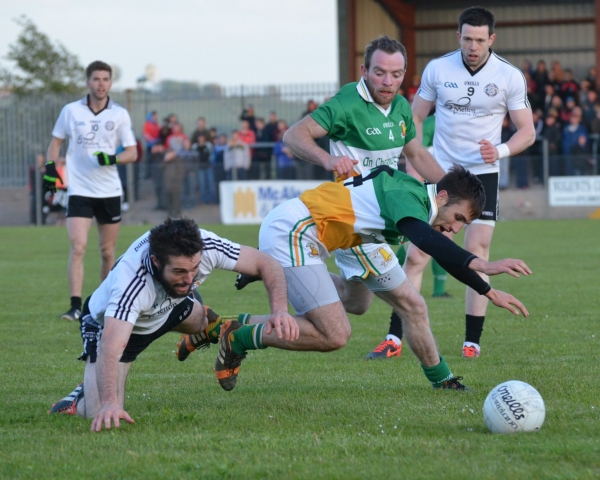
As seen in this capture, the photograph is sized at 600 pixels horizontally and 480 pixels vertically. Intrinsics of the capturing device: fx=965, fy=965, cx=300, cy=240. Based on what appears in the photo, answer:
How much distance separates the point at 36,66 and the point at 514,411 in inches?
1373

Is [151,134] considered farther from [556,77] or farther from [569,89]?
[556,77]

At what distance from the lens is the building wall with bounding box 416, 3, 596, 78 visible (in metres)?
35.5

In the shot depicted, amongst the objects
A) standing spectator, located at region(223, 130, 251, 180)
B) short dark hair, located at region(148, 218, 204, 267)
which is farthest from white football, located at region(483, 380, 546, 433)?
standing spectator, located at region(223, 130, 251, 180)

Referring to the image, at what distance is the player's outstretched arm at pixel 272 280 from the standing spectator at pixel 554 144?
18.8 metres

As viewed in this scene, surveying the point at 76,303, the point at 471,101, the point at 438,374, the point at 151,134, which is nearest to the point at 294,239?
the point at 438,374

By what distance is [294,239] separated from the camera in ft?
18.7

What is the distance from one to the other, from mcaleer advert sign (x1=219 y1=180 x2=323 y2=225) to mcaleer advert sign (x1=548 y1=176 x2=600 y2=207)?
5.76m

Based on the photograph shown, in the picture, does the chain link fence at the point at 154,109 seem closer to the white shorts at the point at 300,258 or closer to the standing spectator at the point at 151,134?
the standing spectator at the point at 151,134

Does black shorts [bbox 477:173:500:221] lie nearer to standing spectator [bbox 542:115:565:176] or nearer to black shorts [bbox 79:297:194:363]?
black shorts [bbox 79:297:194:363]

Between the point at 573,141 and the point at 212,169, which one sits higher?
the point at 573,141

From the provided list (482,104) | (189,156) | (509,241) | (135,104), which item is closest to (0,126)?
(135,104)

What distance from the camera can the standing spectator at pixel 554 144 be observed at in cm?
2303

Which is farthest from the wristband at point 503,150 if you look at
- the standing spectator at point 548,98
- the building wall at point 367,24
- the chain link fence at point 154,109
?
the building wall at point 367,24

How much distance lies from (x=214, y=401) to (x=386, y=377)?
1.27m
